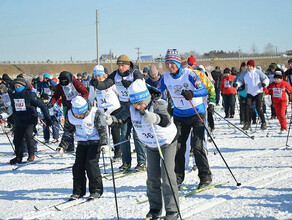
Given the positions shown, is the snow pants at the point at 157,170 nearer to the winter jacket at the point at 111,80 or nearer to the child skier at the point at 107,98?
the winter jacket at the point at 111,80

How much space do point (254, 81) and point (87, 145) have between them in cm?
671

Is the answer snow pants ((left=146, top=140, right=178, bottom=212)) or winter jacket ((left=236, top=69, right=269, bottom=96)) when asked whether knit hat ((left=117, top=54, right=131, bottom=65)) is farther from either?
winter jacket ((left=236, top=69, right=269, bottom=96))

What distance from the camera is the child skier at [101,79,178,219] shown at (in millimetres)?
3812

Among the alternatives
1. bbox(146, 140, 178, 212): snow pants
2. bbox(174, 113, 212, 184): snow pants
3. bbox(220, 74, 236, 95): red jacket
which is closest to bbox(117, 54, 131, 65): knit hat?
bbox(174, 113, 212, 184): snow pants

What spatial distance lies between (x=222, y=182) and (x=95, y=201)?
1.95 m

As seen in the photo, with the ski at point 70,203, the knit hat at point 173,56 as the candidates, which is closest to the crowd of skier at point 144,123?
the knit hat at point 173,56

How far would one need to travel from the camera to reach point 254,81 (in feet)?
33.6

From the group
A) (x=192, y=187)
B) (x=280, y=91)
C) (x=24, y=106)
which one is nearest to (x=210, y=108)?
(x=192, y=187)

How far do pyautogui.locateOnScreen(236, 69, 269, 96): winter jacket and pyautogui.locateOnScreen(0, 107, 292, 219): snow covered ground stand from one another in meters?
2.45

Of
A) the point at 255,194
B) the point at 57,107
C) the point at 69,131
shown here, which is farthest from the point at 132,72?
the point at 57,107

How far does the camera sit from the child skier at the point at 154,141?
12.5ft

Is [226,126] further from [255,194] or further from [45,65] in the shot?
[45,65]

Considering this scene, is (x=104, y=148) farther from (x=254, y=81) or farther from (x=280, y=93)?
(x=254, y=81)

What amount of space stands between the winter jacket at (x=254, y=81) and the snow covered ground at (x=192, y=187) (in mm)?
2449
